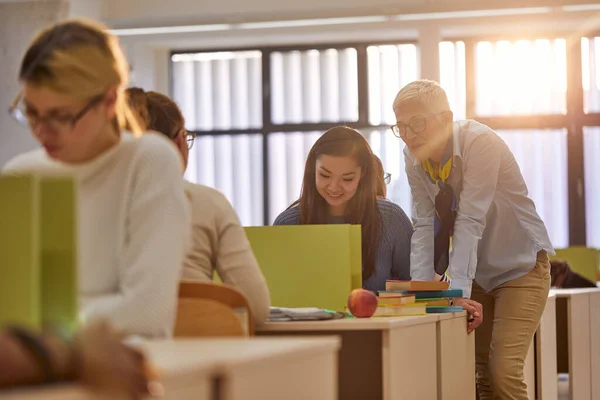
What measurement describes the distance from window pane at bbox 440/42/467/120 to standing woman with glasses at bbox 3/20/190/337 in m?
6.97

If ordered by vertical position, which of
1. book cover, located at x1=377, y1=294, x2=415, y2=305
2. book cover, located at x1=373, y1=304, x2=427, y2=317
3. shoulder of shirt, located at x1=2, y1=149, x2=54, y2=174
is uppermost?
shoulder of shirt, located at x1=2, y1=149, x2=54, y2=174

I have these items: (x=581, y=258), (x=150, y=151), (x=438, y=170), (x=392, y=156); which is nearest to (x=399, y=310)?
(x=438, y=170)

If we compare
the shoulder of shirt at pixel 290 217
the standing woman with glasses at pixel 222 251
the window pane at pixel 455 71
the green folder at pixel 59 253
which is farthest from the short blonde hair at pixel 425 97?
the window pane at pixel 455 71

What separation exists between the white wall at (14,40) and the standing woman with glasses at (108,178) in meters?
6.62

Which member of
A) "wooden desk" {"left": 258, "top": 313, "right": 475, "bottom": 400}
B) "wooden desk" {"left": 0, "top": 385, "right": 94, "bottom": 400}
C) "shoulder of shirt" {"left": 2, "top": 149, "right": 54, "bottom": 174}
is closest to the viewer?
"wooden desk" {"left": 0, "top": 385, "right": 94, "bottom": 400}

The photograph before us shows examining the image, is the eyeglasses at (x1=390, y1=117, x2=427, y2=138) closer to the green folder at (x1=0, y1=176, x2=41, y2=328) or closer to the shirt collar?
the shirt collar

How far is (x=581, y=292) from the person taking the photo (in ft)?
15.0

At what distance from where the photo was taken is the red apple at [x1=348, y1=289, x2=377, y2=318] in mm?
2670

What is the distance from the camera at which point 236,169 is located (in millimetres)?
8812

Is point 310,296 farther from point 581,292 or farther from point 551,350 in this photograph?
point 581,292

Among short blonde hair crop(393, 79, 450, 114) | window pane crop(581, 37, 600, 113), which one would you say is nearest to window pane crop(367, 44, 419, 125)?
window pane crop(581, 37, 600, 113)

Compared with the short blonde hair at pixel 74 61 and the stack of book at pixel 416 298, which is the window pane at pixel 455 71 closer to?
the stack of book at pixel 416 298

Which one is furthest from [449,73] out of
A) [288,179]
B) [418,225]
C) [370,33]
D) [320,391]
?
[320,391]

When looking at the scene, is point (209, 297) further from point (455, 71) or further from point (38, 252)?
point (455, 71)
